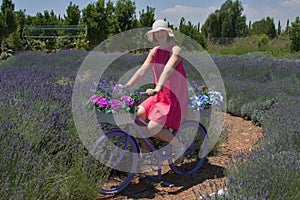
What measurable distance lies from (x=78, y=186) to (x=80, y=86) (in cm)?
160

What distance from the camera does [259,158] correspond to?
2900 millimetres

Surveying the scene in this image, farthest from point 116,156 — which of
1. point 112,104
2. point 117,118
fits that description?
point 112,104

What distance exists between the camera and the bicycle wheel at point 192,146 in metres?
3.82

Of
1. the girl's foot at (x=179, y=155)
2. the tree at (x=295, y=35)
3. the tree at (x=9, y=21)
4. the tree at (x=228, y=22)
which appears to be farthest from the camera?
the tree at (x=228, y=22)

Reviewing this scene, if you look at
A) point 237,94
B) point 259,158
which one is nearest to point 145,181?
point 259,158

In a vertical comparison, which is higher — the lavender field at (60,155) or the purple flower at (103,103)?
the purple flower at (103,103)

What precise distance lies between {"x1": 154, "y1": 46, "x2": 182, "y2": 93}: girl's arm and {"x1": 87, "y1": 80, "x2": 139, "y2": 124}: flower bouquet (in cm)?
33

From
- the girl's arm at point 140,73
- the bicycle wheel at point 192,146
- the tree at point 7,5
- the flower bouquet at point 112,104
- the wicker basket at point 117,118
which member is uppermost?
the tree at point 7,5

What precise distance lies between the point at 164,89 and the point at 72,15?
1796cm

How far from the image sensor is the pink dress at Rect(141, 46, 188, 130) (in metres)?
3.38

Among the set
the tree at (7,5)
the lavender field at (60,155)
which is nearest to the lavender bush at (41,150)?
the lavender field at (60,155)

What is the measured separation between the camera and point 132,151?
349cm

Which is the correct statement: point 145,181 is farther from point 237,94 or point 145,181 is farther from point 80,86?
point 237,94

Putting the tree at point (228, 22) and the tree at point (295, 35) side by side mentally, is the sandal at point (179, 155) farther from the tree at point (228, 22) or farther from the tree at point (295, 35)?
the tree at point (228, 22)
